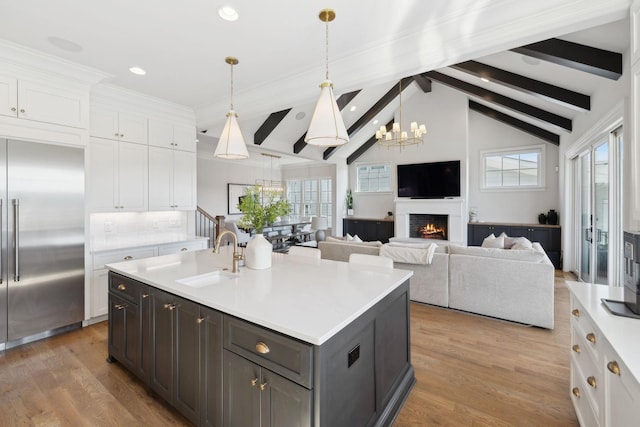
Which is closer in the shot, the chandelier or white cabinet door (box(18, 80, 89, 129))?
white cabinet door (box(18, 80, 89, 129))

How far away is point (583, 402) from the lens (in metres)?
1.70

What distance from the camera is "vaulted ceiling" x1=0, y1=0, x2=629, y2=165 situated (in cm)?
220

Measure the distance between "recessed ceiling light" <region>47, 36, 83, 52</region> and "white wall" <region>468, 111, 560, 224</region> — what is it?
775 centimetres

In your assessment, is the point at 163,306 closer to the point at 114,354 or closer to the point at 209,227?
the point at 114,354

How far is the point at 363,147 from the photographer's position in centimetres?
903

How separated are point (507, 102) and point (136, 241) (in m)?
6.78

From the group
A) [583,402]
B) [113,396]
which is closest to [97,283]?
[113,396]

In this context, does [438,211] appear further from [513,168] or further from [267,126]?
[267,126]

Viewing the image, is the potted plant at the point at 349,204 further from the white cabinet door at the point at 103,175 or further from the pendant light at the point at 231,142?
the pendant light at the point at 231,142

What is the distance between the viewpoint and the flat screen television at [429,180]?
7168 mm

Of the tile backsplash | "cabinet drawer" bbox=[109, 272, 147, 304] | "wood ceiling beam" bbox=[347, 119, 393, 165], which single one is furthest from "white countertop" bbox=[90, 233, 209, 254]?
"wood ceiling beam" bbox=[347, 119, 393, 165]

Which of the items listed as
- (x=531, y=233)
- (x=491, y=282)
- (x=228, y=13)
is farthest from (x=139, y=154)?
(x=531, y=233)

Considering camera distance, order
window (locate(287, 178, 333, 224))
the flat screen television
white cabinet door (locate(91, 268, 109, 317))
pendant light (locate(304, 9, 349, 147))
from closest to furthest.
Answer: pendant light (locate(304, 9, 349, 147))
white cabinet door (locate(91, 268, 109, 317))
the flat screen television
window (locate(287, 178, 333, 224))

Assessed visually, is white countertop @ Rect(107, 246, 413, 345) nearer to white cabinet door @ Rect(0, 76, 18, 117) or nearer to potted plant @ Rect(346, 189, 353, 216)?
white cabinet door @ Rect(0, 76, 18, 117)
